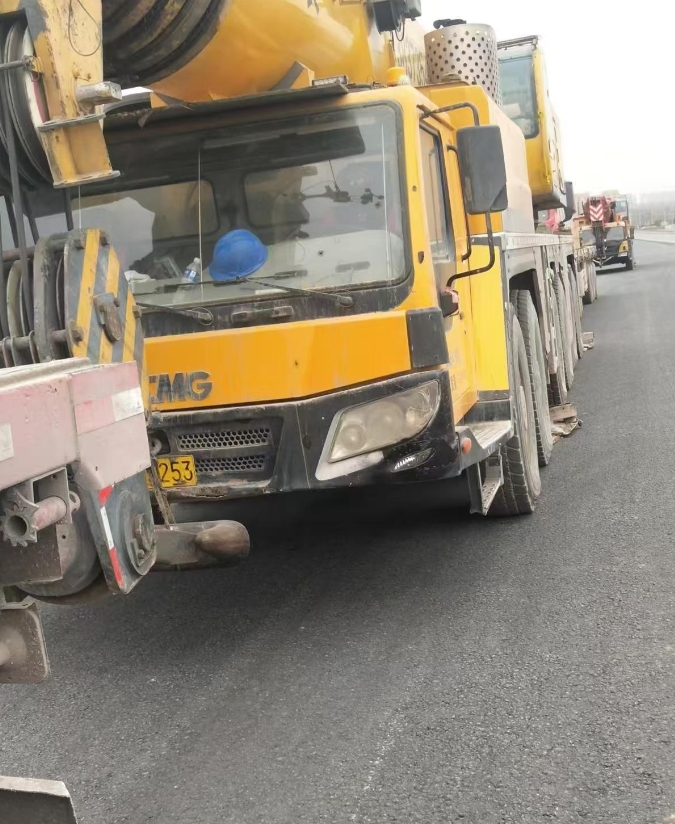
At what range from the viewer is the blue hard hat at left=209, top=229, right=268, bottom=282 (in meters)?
4.14

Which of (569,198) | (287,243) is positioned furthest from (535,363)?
(569,198)

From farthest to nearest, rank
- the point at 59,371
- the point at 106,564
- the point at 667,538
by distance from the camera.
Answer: the point at 667,538 < the point at 106,564 < the point at 59,371

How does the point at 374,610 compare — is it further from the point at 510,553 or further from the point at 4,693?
the point at 4,693

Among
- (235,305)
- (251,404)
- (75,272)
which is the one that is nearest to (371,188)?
(235,305)

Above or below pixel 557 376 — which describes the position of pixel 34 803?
above

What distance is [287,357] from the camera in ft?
12.4

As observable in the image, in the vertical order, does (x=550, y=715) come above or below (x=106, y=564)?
below

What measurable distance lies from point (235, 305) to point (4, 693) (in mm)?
1901

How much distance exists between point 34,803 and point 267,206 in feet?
9.07

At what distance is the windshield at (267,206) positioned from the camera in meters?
4.08

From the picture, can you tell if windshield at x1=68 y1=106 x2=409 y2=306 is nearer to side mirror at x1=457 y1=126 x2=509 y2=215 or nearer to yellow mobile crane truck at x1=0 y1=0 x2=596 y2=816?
yellow mobile crane truck at x1=0 y1=0 x2=596 y2=816

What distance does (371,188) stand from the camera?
13.5 feet

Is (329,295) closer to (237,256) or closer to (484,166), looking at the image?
(237,256)

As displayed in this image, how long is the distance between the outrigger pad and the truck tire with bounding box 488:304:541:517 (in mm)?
3533
